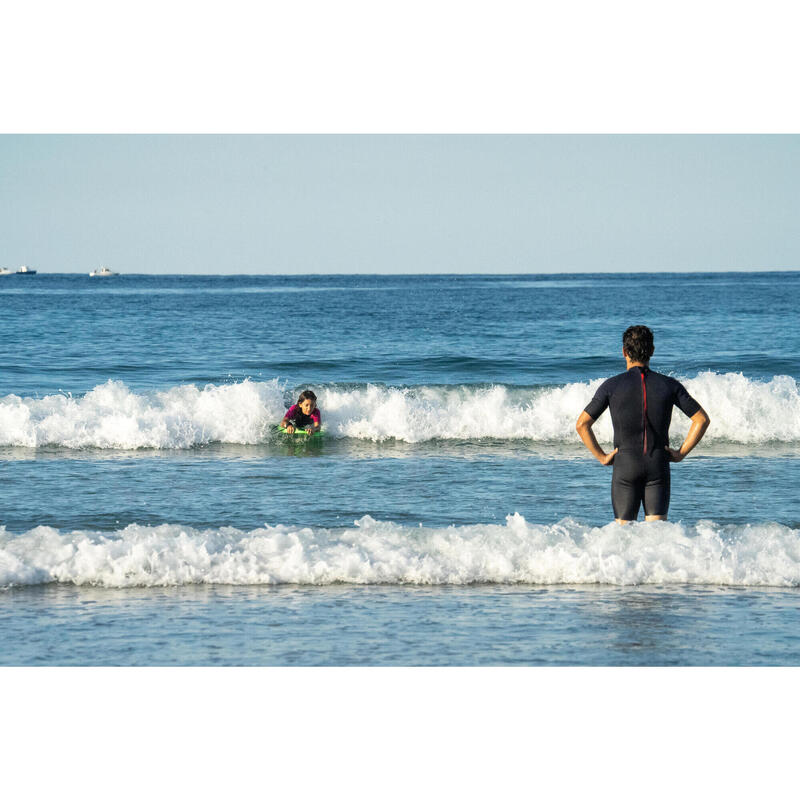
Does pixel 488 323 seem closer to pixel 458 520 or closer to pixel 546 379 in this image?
pixel 546 379

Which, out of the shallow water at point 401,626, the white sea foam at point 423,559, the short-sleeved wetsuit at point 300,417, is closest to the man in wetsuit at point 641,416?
the white sea foam at point 423,559

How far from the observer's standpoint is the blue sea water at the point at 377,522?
19.4 feet

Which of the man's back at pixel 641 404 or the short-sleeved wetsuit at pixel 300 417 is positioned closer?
the man's back at pixel 641 404

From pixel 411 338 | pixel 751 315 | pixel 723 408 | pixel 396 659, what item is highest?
pixel 751 315

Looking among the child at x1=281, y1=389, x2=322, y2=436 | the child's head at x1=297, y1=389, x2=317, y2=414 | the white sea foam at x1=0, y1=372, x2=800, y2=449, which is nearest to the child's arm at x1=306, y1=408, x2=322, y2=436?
the child at x1=281, y1=389, x2=322, y2=436

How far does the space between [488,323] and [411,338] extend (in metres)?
6.37

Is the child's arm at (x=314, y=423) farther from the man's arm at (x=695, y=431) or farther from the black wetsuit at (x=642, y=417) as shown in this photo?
the man's arm at (x=695, y=431)

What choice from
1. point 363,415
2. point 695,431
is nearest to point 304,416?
point 363,415

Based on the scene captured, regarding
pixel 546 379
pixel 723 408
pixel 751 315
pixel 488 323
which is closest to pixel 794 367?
pixel 546 379

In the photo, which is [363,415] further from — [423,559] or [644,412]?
[644,412]

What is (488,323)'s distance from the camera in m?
32.6

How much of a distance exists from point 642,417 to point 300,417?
26.9 ft

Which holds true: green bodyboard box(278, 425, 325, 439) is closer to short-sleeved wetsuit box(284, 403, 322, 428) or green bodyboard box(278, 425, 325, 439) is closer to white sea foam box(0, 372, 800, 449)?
short-sleeved wetsuit box(284, 403, 322, 428)

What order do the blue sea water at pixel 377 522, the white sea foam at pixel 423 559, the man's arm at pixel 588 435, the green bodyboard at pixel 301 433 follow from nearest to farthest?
the blue sea water at pixel 377 522 → the man's arm at pixel 588 435 → the white sea foam at pixel 423 559 → the green bodyboard at pixel 301 433
